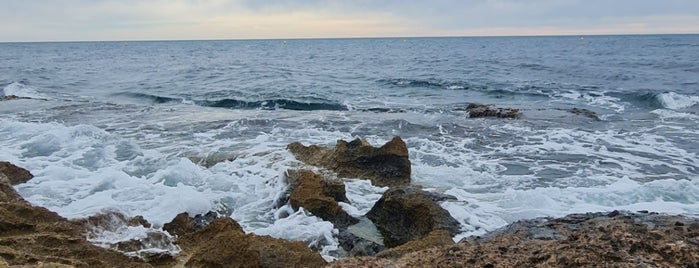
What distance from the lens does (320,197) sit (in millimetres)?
6344

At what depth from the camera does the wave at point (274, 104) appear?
19344 millimetres

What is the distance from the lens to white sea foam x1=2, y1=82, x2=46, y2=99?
69.3ft

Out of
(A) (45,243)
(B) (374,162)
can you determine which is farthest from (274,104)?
(A) (45,243)

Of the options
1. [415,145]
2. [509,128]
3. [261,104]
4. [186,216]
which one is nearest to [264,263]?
[186,216]

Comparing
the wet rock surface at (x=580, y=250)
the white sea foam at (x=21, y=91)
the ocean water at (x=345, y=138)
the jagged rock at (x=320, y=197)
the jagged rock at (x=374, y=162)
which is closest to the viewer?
the wet rock surface at (x=580, y=250)

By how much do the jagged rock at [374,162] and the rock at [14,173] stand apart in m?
4.47

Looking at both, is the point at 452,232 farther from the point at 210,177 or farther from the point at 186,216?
the point at 210,177

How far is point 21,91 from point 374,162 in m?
20.3

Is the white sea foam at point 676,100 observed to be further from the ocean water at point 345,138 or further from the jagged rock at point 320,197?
the jagged rock at point 320,197

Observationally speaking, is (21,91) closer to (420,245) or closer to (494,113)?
(494,113)

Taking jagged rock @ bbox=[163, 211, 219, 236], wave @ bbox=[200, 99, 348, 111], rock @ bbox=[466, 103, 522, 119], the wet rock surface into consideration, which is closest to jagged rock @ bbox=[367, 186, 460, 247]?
the wet rock surface

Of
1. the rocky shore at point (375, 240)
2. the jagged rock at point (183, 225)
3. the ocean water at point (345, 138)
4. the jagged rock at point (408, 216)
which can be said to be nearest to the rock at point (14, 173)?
the ocean water at point (345, 138)

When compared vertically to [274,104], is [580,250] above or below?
above

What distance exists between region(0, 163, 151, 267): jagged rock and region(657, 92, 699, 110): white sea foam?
1914 cm
